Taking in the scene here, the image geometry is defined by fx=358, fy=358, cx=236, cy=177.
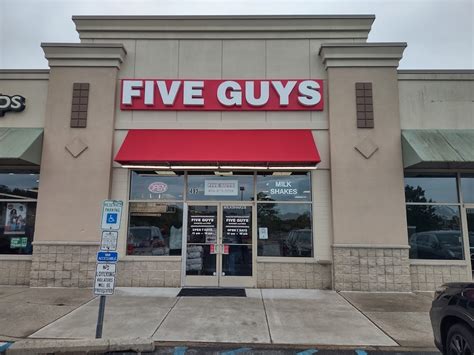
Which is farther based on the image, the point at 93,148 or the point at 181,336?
the point at 93,148

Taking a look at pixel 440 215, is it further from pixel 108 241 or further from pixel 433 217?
pixel 108 241

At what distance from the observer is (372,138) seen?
10172 mm

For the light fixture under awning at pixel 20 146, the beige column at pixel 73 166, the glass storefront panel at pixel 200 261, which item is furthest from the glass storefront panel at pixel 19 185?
the glass storefront panel at pixel 200 261

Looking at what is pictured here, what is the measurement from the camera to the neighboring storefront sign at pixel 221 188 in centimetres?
1033

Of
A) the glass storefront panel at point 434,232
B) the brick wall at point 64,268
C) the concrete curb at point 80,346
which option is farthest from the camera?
the glass storefront panel at point 434,232

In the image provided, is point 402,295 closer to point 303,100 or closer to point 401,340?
point 401,340

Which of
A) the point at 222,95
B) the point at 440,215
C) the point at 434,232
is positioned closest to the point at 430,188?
the point at 440,215

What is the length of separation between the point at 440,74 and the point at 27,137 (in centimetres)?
1208

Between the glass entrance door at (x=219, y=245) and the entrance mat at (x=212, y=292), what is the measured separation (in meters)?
0.26

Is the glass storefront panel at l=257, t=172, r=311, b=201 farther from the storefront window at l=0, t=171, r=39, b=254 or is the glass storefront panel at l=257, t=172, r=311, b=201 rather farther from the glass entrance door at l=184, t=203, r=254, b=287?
the storefront window at l=0, t=171, r=39, b=254

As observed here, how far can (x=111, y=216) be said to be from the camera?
18.4 ft

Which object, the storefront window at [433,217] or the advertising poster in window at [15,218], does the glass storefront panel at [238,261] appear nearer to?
the storefront window at [433,217]

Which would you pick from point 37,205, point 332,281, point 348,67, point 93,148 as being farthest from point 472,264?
point 37,205

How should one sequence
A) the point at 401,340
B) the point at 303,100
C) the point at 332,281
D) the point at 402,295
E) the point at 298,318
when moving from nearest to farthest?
1. the point at 401,340
2. the point at 298,318
3. the point at 402,295
4. the point at 332,281
5. the point at 303,100
